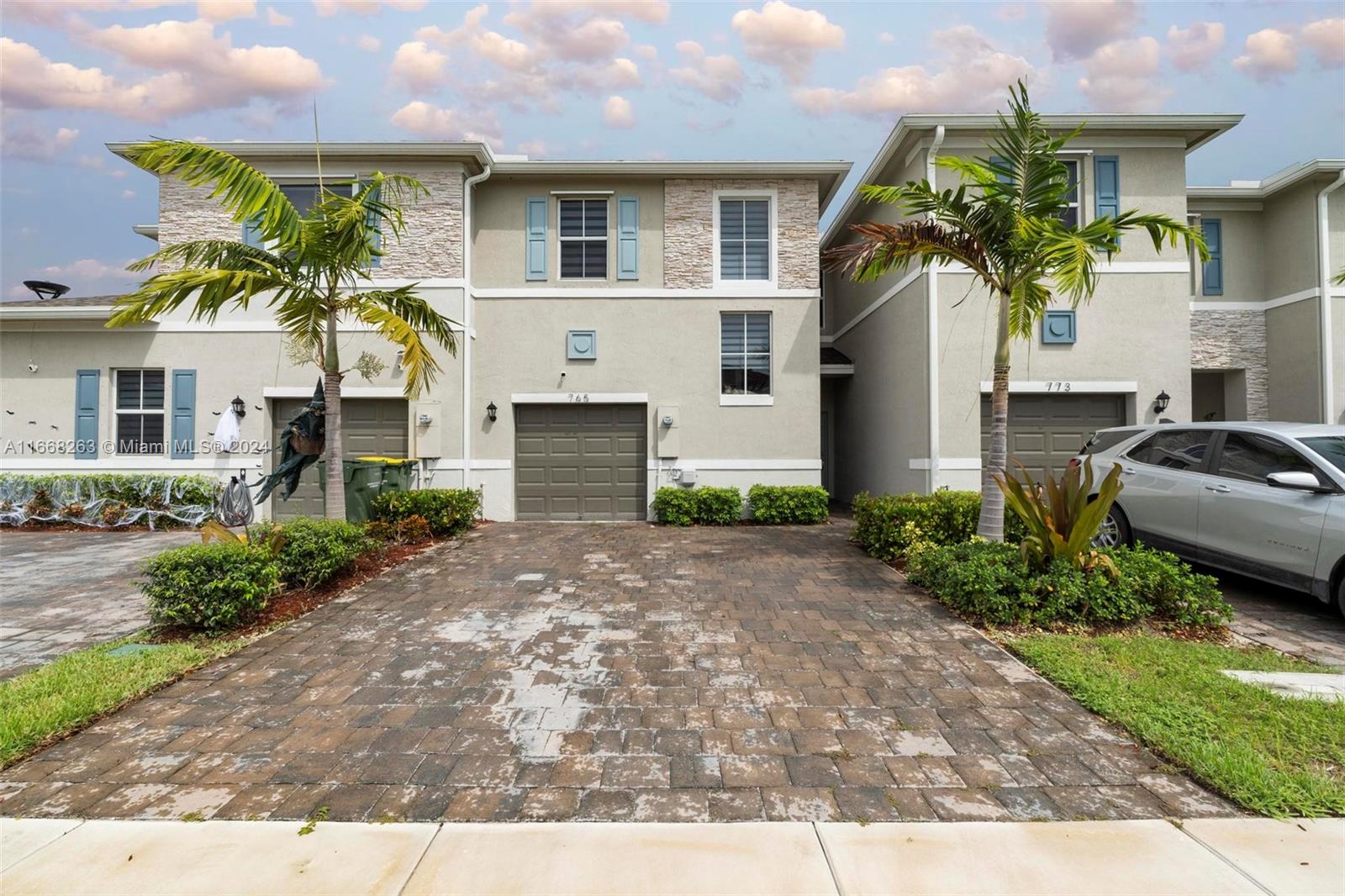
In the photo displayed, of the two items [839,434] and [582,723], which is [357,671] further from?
[839,434]

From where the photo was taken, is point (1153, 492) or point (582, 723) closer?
point (582, 723)

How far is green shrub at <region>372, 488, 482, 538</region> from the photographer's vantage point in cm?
950

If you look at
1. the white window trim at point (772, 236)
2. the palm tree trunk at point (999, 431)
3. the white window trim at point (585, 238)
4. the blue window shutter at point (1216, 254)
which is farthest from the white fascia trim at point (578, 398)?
the blue window shutter at point (1216, 254)

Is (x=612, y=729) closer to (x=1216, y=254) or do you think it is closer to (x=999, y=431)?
(x=999, y=431)

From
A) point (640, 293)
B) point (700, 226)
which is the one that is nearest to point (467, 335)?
point (640, 293)

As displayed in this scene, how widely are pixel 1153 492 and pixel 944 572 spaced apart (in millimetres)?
2967

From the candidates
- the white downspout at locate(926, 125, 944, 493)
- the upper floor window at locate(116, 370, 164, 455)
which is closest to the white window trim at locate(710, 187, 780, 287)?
the white downspout at locate(926, 125, 944, 493)

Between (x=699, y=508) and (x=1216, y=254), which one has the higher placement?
(x=1216, y=254)

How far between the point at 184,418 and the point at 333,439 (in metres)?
6.71

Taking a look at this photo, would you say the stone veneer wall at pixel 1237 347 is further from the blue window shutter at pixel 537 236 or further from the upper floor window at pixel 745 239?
the blue window shutter at pixel 537 236

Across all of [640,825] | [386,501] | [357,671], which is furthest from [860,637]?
[386,501]

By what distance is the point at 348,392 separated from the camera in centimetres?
1134

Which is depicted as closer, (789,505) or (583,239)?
(789,505)

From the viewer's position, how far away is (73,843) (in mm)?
2578
